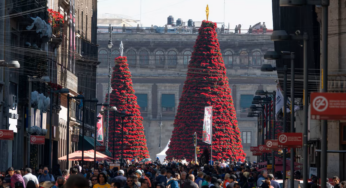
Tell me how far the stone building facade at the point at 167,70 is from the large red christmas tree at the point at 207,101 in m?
36.0

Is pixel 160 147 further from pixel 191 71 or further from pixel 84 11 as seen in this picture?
pixel 84 11

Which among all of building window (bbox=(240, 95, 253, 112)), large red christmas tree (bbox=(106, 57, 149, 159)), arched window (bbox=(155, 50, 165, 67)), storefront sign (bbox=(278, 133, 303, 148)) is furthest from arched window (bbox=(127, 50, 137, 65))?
storefront sign (bbox=(278, 133, 303, 148))

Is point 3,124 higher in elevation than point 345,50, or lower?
lower

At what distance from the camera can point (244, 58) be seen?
12219 cm

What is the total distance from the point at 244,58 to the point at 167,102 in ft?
44.0

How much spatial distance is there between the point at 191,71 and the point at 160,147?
4047 centimetres

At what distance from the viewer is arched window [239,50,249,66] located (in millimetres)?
121938

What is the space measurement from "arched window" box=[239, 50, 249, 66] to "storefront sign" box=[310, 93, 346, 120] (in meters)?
107

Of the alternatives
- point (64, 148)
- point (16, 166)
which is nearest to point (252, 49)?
point (64, 148)

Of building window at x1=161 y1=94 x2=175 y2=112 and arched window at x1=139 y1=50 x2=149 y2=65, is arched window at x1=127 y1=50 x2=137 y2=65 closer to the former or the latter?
arched window at x1=139 y1=50 x2=149 y2=65

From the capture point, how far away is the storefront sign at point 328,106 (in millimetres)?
15398

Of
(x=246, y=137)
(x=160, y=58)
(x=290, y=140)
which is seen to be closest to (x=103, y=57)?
(x=160, y=58)

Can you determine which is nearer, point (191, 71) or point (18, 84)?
point (18, 84)

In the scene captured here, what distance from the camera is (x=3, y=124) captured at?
40.1 meters
